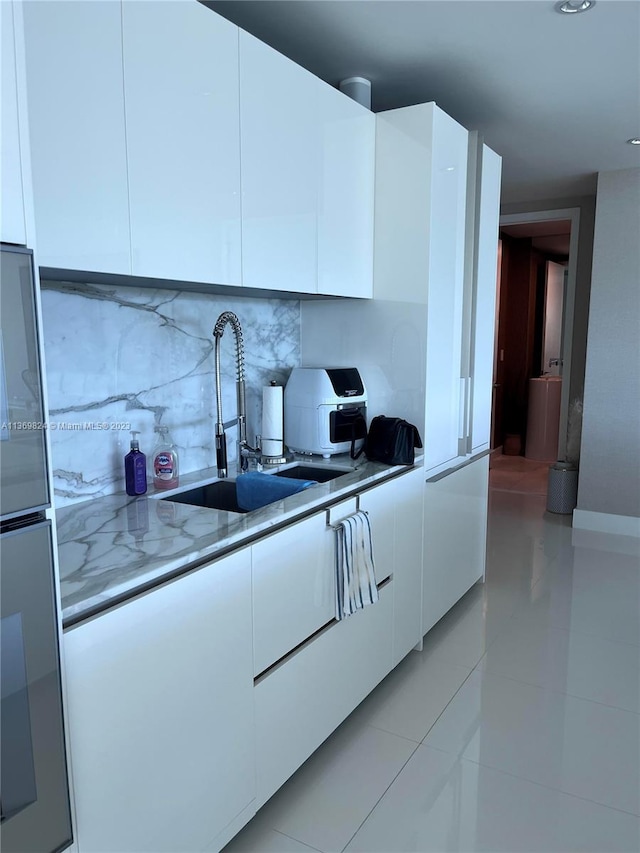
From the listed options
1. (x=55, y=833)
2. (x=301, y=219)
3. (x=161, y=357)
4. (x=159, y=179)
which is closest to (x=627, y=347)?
(x=301, y=219)

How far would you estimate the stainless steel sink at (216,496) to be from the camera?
2.28 m

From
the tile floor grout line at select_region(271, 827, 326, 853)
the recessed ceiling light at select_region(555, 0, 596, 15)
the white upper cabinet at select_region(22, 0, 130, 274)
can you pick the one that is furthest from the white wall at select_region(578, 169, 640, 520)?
the white upper cabinet at select_region(22, 0, 130, 274)

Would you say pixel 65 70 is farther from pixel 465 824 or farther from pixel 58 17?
pixel 465 824

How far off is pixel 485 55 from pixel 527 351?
17.6ft

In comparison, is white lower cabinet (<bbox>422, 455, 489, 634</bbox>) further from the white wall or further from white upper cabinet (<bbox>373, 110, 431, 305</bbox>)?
the white wall

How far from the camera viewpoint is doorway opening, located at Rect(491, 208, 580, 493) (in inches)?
282

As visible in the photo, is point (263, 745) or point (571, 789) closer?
point (263, 745)

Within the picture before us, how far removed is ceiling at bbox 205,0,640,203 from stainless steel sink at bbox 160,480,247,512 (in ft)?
5.44

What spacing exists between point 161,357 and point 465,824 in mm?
1782

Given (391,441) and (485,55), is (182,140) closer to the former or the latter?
(391,441)

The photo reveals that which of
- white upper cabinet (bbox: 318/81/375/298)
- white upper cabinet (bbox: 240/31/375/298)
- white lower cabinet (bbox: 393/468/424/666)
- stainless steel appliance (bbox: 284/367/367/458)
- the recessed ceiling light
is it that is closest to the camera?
white upper cabinet (bbox: 240/31/375/298)

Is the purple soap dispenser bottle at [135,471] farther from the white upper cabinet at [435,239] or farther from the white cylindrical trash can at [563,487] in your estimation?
the white cylindrical trash can at [563,487]

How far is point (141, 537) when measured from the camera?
1638 mm

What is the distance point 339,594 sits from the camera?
2119mm
